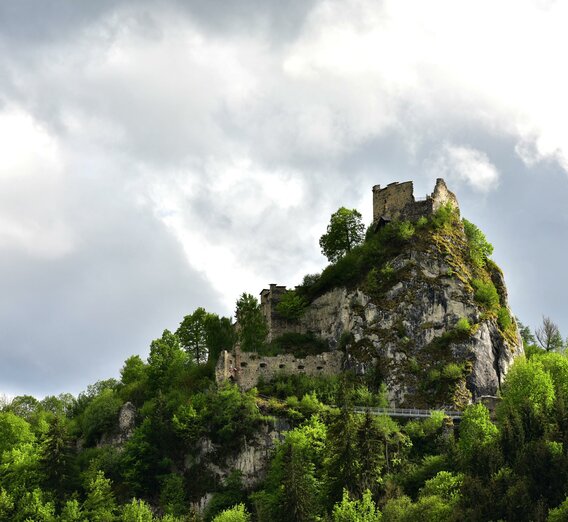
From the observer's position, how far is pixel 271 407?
72.8 meters

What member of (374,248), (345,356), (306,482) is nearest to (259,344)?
(345,356)

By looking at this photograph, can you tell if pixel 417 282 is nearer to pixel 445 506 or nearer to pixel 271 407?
pixel 271 407

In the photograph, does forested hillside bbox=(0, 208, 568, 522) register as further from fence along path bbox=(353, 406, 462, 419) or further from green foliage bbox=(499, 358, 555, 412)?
fence along path bbox=(353, 406, 462, 419)

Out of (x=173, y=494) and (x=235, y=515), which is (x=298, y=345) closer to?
(x=173, y=494)

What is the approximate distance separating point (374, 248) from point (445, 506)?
128 ft

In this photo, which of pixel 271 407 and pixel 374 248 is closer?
pixel 271 407

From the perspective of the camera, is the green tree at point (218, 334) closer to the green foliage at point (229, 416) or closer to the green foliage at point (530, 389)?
the green foliage at point (229, 416)

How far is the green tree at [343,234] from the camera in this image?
3888 inches

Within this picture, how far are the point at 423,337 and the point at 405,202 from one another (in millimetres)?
18485

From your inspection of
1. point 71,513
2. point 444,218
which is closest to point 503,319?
point 444,218

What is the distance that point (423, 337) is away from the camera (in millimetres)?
80062

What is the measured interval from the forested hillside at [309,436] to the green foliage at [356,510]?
157 millimetres

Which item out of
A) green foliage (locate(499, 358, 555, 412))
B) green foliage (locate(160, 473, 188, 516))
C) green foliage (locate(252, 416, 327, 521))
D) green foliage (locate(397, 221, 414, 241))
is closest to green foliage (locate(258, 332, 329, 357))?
green foliage (locate(397, 221, 414, 241))

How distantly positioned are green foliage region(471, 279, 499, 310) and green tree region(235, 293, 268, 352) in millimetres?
21431
